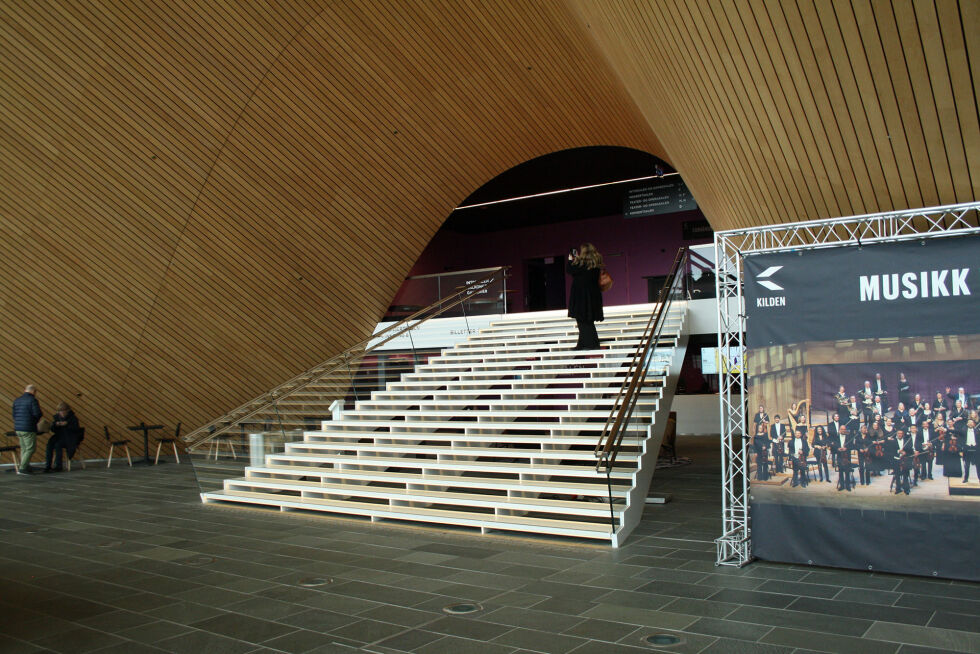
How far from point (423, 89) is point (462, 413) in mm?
6062

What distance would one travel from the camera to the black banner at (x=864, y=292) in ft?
17.2

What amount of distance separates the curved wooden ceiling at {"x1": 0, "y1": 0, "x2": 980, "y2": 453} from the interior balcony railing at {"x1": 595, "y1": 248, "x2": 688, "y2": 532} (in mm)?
1416

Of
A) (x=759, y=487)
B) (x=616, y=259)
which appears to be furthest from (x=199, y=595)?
(x=616, y=259)

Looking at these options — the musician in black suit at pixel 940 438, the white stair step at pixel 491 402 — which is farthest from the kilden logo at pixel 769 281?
the white stair step at pixel 491 402

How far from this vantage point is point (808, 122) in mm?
6844

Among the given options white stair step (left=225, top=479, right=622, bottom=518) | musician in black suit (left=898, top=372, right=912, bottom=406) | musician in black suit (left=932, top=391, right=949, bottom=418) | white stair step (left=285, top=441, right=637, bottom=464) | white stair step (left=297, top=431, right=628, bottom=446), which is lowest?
white stair step (left=225, top=479, right=622, bottom=518)

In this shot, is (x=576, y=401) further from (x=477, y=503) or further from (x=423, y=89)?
(x=423, y=89)

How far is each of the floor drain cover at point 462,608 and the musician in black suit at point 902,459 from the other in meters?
3.01

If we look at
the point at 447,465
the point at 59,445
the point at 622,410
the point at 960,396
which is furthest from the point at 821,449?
the point at 59,445

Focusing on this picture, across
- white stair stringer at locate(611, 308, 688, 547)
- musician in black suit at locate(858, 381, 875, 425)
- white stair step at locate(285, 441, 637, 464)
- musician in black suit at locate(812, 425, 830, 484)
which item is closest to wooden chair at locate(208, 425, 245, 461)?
white stair step at locate(285, 441, 637, 464)

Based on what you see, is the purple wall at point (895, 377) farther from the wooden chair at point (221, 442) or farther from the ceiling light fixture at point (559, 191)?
the ceiling light fixture at point (559, 191)

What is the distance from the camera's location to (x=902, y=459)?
534 centimetres

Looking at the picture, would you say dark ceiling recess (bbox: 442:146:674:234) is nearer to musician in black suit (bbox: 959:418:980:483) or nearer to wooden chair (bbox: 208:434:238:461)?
wooden chair (bbox: 208:434:238:461)

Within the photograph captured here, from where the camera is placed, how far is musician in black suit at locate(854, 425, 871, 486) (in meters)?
5.45
